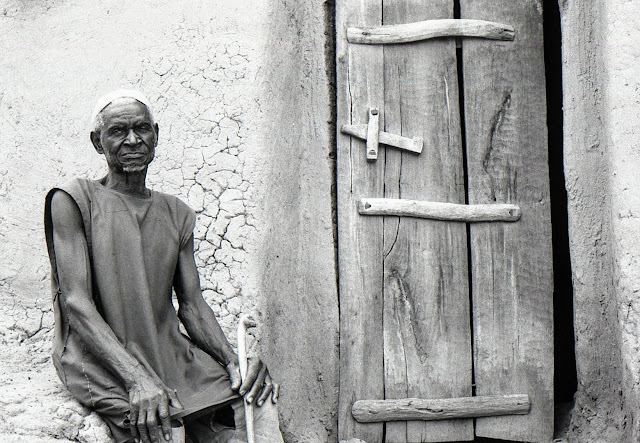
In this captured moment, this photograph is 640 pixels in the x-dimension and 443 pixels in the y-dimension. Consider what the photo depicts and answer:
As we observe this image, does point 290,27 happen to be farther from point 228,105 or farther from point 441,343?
point 441,343

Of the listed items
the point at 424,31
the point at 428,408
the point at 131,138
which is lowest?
the point at 428,408

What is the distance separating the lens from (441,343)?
5020 mm

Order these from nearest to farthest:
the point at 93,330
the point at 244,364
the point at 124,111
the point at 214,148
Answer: the point at 93,330
the point at 124,111
the point at 244,364
the point at 214,148

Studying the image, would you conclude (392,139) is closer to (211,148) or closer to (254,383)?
(211,148)

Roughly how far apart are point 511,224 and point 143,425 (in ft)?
6.76

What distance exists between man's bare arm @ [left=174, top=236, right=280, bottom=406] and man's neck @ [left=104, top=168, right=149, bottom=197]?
282 mm

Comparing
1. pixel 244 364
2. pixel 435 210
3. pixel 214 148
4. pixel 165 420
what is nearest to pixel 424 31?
pixel 435 210

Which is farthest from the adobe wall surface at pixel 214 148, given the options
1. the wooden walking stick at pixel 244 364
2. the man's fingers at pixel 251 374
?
the man's fingers at pixel 251 374

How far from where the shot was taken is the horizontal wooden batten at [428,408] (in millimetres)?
4945

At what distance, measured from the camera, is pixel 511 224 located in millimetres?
5117

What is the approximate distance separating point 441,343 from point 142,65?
1705 millimetres

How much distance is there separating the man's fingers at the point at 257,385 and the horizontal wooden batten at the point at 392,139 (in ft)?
4.53

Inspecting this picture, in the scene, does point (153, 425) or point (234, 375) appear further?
point (234, 375)

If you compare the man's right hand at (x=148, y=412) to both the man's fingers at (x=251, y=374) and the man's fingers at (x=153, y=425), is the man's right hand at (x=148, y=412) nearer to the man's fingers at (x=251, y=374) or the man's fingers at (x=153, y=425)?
the man's fingers at (x=153, y=425)
